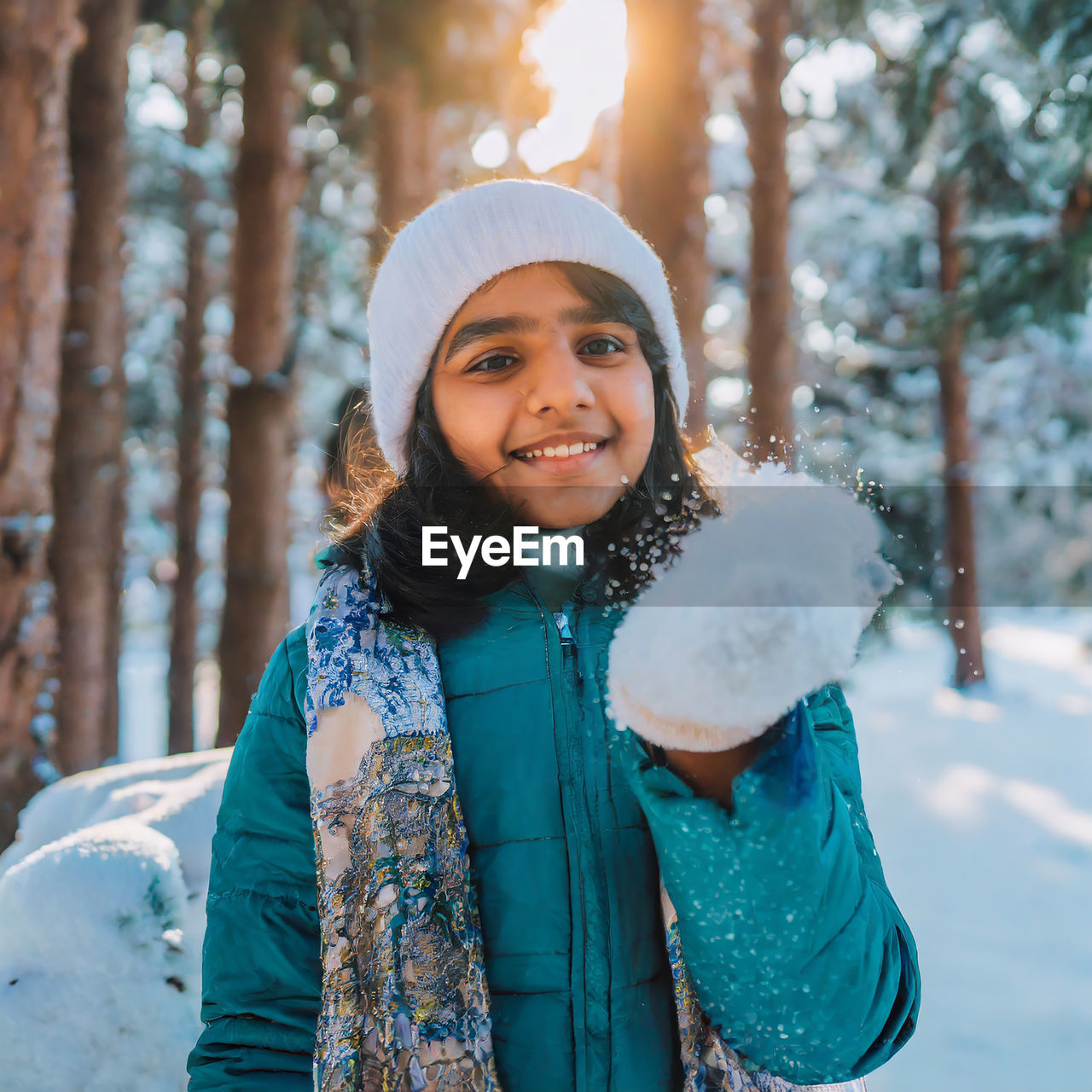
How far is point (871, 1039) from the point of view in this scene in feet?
3.35

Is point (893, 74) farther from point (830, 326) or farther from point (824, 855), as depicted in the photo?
point (824, 855)

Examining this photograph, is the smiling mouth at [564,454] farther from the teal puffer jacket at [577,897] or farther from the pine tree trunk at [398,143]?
the pine tree trunk at [398,143]

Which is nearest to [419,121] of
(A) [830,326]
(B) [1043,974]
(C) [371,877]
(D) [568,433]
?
(D) [568,433]

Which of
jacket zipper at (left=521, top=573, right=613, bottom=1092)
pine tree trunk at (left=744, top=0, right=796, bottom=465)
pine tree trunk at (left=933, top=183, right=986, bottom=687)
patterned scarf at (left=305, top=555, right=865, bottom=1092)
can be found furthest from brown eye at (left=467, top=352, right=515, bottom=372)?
pine tree trunk at (left=933, top=183, right=986, bottom=687)

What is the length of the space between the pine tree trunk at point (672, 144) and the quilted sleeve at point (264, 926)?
2.39 metres

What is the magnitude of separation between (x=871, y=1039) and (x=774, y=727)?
487mm

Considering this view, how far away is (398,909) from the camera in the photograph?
114cm

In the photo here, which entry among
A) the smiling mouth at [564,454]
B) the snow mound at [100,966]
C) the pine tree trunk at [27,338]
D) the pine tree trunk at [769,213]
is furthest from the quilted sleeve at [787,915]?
→ the pine tree trunk at [769,213]

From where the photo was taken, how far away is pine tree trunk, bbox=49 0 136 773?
442cm

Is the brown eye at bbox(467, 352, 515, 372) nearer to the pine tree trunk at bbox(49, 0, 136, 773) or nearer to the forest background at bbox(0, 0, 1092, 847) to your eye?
the forest background at bbox(0, 0, 1092, 847)

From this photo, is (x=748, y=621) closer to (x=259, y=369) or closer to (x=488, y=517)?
(x=488, y=517)

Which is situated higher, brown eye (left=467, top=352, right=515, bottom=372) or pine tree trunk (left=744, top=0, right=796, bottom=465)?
pine tree trunk (left=744, top=0, right=796, bottom=465)

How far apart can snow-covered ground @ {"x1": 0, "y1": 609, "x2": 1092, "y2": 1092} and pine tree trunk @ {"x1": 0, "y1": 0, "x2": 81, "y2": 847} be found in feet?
1.61

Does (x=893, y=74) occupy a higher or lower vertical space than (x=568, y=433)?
higher
